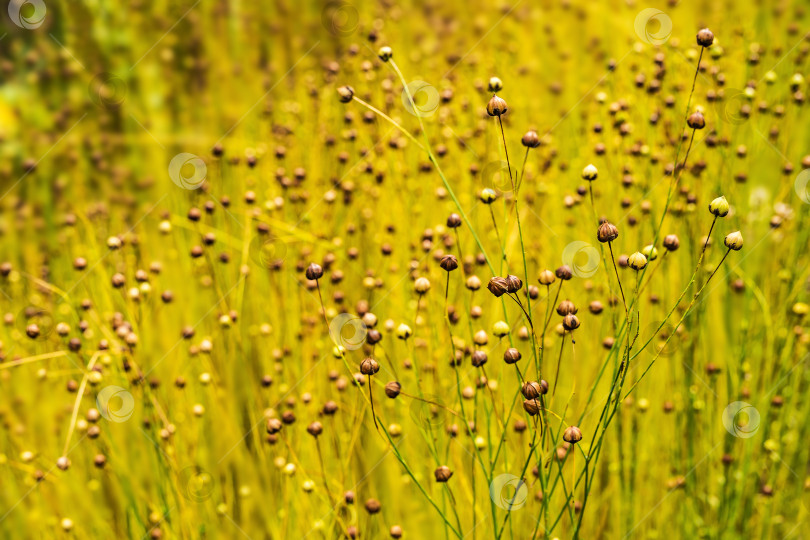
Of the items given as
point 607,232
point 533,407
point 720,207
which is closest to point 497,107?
point 607,232

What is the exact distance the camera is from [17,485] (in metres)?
2.15

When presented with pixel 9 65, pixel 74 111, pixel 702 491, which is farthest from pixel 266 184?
pixel 702 491

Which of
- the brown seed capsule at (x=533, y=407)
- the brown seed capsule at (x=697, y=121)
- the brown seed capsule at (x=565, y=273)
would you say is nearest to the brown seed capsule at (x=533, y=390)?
the brown seed capsule at (x=533, y=407)

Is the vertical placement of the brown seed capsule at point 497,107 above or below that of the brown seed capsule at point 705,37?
below

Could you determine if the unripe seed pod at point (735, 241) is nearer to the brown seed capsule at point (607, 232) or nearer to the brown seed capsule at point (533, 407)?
the brown seed capsule at point (607, 232)

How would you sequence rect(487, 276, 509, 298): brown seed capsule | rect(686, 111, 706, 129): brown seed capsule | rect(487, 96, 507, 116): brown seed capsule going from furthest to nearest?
rect(686, 111, 706, 129): brown seed capsule
rect(487, 96, 507, 116): brown seed capsule
rect(487, 276, 509, 298): brown seed capsule

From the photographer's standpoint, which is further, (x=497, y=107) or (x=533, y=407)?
(x=497, y=107)

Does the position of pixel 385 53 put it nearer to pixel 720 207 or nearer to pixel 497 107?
pixel 497 107

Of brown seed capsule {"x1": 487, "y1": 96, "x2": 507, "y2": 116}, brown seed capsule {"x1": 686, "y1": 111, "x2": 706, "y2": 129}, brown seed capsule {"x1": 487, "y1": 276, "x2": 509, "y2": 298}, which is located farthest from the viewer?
brown seed capsule {"x1": 686, "y1": 111, "x2": 706, "y2": 129}

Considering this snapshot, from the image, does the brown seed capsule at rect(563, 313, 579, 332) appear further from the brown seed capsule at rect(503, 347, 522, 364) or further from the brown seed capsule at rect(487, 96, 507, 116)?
the brown seed capsule at rect(487, 96, 507, 116)

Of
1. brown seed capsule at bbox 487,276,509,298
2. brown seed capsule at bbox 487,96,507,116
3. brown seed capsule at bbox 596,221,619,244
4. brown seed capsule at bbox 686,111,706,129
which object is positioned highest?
brown seed capsule at bbox 686,111,706,129

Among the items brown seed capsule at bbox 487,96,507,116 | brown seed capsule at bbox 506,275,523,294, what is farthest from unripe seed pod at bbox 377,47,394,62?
brown seed capsule at bbox 506,275,523,294

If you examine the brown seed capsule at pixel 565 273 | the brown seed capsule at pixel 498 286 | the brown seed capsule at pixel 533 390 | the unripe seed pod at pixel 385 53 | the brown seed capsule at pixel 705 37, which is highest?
the brown seed capsule at pixel 705 37

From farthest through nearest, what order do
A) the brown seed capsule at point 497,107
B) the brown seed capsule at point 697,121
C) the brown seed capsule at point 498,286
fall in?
the brown seed capsule at point 697,121 < the brown seed capsule at point 497,107 < the brown seed capsule at point 498,286
